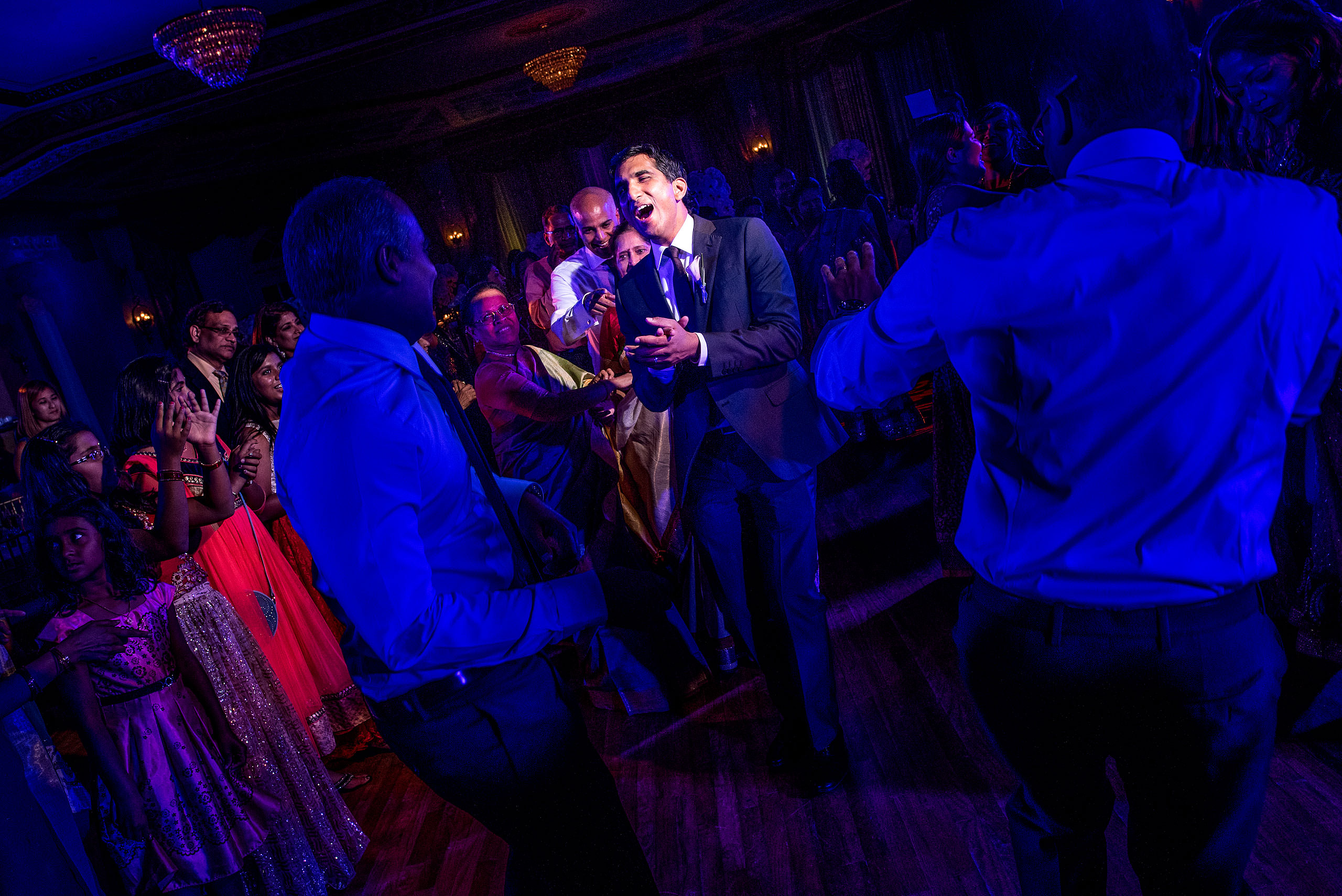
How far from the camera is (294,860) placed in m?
2.22

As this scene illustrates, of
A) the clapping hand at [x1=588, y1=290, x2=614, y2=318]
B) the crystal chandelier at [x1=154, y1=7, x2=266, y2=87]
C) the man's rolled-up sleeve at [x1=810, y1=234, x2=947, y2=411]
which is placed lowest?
the man's rolled-up sleeve at [x1=810, y1=234, x2=947, y2=411]

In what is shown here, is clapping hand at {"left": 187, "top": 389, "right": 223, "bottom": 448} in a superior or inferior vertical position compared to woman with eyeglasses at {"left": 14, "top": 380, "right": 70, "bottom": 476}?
inferior

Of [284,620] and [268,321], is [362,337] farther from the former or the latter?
[268,321]

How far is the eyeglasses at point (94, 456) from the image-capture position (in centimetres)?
275

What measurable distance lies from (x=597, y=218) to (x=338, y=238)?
213cm

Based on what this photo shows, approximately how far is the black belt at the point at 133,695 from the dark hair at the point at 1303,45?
2.99 m

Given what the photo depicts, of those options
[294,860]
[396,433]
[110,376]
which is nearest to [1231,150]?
[396,433]

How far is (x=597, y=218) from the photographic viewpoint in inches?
126

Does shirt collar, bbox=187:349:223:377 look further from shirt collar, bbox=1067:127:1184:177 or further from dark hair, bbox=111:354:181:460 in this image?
shirt collar, bbox=1067:127:1184:177

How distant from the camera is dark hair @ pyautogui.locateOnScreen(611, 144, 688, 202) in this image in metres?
2.24

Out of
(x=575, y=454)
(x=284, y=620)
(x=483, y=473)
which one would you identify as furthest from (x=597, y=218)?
(x=483, y=473)

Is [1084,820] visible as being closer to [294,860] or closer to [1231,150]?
[1231,150]

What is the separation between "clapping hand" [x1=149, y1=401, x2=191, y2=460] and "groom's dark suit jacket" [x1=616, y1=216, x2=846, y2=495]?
1.26 m

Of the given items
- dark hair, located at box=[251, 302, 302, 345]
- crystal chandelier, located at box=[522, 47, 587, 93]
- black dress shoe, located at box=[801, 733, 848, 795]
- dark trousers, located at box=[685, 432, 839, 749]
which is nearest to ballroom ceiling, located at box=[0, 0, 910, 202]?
crystal chandelier, located at box=[522, 47, 587, 93]
